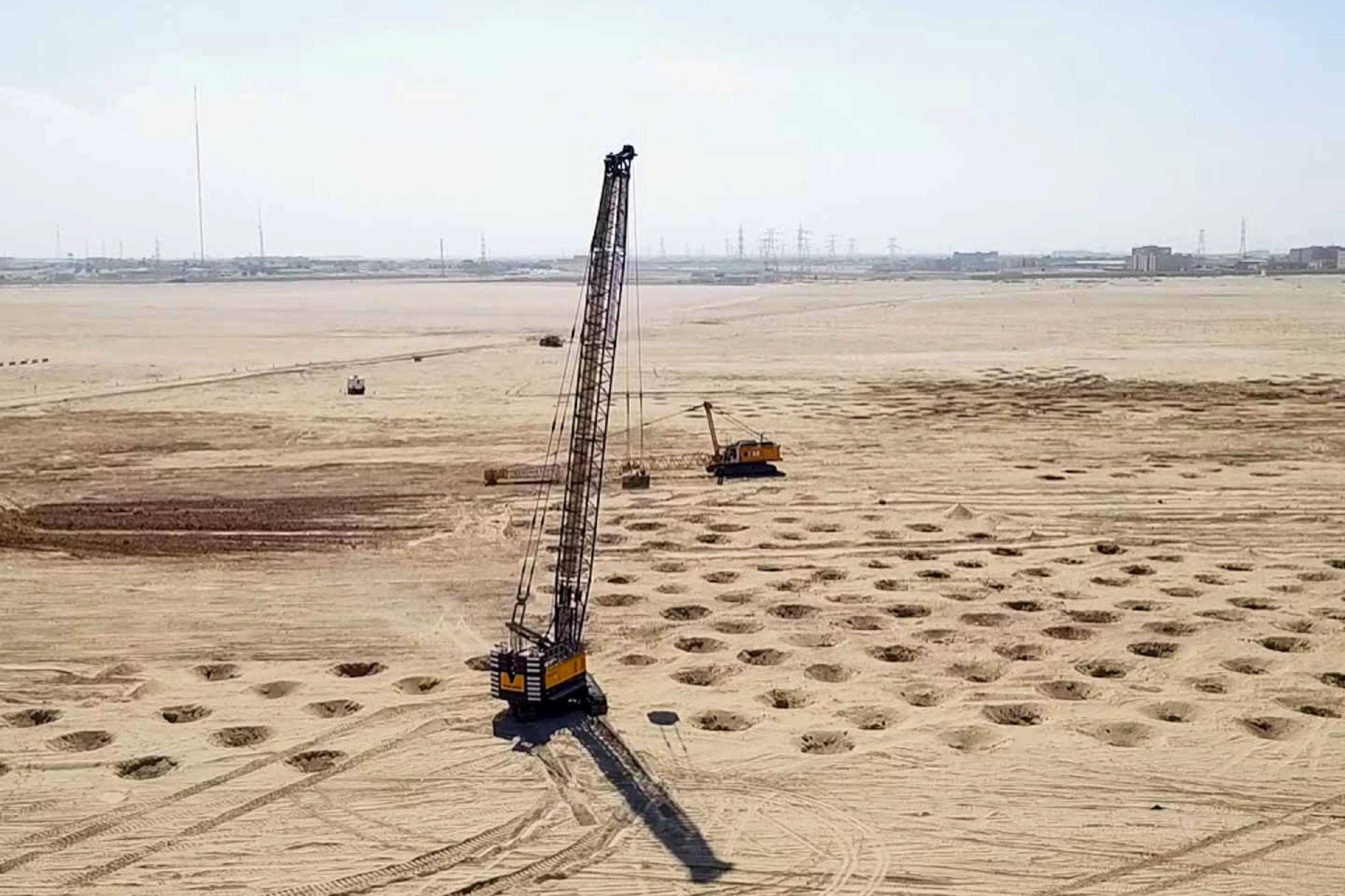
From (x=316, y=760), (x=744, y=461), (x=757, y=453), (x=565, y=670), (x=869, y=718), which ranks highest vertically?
(x=757, y=453)

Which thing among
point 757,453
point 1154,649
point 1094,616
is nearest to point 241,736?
point 1154,649

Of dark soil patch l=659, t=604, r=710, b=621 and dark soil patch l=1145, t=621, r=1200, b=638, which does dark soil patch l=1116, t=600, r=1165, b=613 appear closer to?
dark soil patch l=1145, t=621, r=1200, b=638

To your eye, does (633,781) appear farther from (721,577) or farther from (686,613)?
(721,577)

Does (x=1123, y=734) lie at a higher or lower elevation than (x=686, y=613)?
lower

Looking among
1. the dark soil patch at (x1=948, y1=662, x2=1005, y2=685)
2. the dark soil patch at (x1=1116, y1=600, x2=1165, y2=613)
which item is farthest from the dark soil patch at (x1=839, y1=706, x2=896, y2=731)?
the dark soil patch at (x1=1116, y1=600, x2=1165, y2=613)

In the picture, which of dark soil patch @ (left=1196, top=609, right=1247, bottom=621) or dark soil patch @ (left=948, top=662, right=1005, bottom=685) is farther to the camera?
dark soil patch @ (left=1196, top=609, right=1247, bottom=621)
